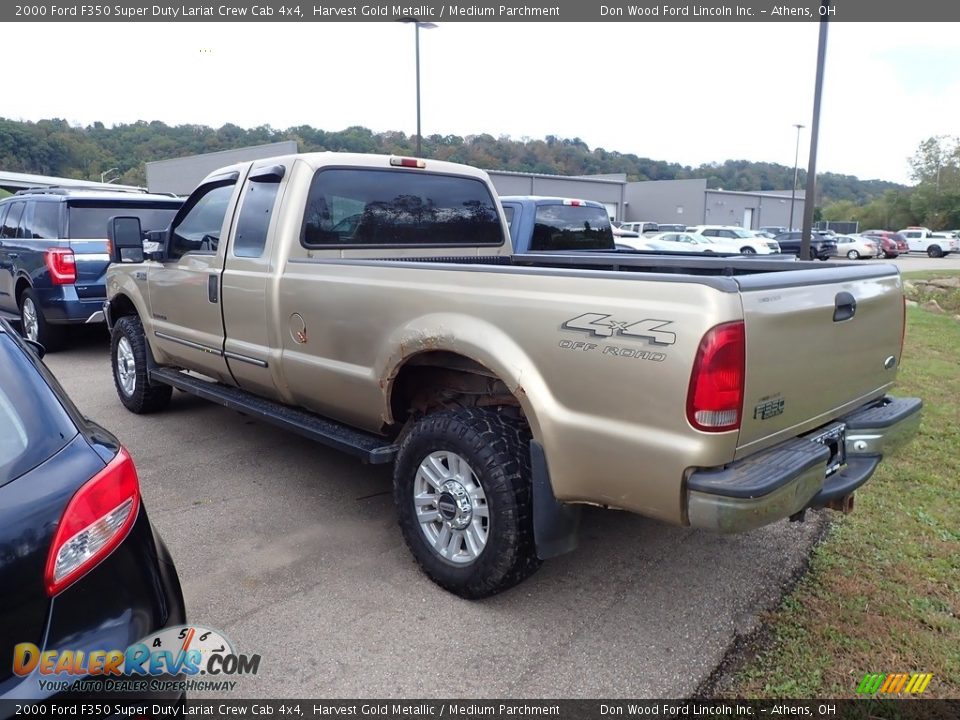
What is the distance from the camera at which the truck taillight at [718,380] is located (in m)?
2.38

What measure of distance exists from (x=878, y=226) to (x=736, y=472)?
77056mm

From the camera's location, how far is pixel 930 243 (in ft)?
140

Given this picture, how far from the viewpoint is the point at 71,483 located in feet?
6.47

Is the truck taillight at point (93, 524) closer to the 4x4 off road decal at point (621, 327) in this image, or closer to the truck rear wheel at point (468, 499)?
the truck rear wheel at point (468, 499)

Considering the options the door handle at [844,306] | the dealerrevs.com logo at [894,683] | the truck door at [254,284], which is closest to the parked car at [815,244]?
the truck door at [254,284]

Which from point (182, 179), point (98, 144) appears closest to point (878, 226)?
point (182, 179)

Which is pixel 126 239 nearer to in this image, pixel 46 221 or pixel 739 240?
pixel 46 221

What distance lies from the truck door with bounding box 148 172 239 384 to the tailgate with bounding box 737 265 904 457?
11.4 ft

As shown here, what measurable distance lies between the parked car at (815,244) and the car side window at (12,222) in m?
28.7

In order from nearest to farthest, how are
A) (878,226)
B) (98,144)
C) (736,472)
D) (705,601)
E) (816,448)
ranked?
(736,472) → (816,448) → (705,601) → (98,144) → (878,226)

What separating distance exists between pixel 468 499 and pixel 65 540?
5.65 feet

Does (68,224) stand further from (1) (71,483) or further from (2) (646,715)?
(2) (646,715)

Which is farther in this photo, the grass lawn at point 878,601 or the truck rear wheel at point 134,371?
the truck rear wheel at point 134,371

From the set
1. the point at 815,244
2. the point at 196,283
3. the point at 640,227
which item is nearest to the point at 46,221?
the point at 196,283
